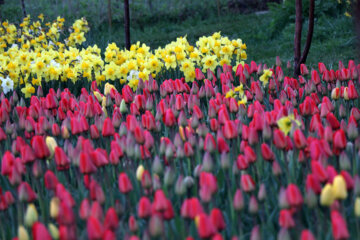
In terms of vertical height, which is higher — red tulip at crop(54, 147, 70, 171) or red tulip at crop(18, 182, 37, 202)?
red tulip at crop(54, 147, 70, 171)

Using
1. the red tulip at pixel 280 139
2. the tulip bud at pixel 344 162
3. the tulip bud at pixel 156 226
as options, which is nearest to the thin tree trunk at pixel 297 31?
the red tulip at pixel 280 139

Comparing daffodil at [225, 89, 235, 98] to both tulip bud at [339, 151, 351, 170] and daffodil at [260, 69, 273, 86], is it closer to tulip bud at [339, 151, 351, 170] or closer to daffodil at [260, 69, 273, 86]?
daffodil at [260, 69, 273, 86]

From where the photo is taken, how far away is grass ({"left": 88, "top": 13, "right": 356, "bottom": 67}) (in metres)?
7.18

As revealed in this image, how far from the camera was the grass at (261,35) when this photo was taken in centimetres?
718

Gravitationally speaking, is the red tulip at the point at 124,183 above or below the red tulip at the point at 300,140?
below

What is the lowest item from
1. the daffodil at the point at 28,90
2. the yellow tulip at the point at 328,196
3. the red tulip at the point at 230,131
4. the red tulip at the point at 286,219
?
the red tulip at the point at 286,219

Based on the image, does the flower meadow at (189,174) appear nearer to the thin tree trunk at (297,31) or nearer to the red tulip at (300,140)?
the red tulip at (300,140)

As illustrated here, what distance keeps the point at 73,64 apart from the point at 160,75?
885 mm

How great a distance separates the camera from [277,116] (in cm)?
259

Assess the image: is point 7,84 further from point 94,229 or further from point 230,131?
point 94,229

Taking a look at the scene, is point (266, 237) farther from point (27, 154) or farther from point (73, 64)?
point (73, 64)

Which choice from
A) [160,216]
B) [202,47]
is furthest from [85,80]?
[160,216]

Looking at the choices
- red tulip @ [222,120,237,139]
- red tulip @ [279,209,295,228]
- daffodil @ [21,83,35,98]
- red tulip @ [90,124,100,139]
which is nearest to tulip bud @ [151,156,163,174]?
red tulip @ [222,120,237,139]

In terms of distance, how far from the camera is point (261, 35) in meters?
9.19
